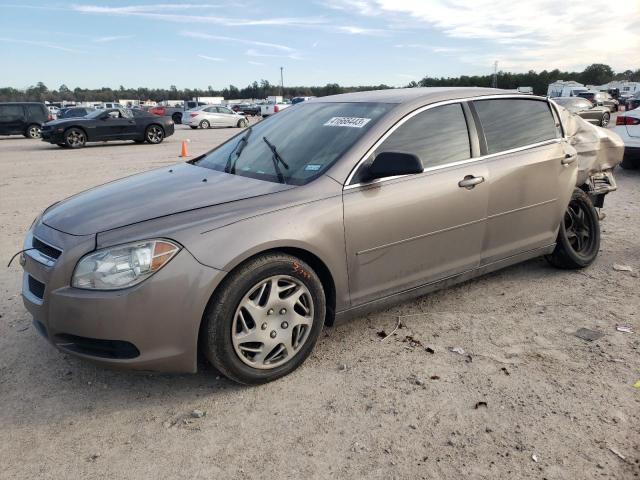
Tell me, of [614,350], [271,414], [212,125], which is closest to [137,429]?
[271,414]

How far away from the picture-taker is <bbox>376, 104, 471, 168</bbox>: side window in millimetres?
3495

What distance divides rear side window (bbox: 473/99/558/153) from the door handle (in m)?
0.33

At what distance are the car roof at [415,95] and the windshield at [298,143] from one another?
0.11 meters

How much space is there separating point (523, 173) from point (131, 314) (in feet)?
9.99

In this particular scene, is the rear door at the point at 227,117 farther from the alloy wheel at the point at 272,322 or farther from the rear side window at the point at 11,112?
the alloy wheel at the point at 272,322

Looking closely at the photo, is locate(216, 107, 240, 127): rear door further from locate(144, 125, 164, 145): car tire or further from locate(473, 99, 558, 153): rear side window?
locate(473, 99, 558, 153): rear side window

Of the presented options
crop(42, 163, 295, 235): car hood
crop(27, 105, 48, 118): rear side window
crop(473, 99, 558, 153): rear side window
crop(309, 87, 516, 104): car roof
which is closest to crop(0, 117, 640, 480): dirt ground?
crop(42, 163, 295, 235): car hood

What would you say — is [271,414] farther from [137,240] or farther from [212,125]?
[212,125]

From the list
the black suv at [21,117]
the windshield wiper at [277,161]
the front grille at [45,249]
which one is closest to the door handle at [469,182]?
the windshield wiper at [277,161]

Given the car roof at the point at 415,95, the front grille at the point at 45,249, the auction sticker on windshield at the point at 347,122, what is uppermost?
the car roof at the point at 415,95

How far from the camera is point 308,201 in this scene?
10.00ft

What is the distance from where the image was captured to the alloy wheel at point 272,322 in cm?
288

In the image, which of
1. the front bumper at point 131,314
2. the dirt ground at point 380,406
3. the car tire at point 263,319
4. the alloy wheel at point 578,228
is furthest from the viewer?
the alloy wheel at point 578,228

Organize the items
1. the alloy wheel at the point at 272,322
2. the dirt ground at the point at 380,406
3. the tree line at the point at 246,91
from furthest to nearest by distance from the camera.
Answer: the tree line at the point at 246,91 < the alloy wheel at the point at 272,322 < the dirt ground at the point at 380,406
